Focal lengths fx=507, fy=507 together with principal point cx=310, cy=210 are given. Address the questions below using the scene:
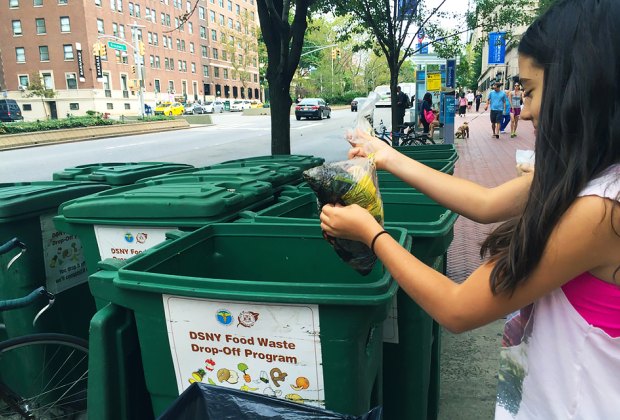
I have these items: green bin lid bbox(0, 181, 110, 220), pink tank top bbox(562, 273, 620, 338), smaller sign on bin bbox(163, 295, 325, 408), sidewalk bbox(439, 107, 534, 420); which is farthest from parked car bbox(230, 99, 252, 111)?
pink tank top bbox(562, 273, 620, 338)

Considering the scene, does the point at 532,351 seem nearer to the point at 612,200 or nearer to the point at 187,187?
the point at 612,200

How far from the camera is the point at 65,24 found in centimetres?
5094

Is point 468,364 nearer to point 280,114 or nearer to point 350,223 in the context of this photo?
point 350,223

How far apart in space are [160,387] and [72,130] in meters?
23.6


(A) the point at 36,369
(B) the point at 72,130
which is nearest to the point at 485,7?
(A) the point at 36,369

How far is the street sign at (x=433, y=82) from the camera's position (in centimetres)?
1659

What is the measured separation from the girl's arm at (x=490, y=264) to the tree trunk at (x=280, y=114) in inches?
241

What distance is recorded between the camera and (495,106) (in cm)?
1794

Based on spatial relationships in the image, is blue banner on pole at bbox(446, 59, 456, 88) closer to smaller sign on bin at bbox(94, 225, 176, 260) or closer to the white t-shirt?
smaller sign on bin at bbox(94, 225, 176, 260)

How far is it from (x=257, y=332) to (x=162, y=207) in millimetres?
1251

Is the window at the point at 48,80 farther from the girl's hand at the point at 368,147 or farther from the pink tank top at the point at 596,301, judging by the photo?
the pink tank top at the point at 596,301

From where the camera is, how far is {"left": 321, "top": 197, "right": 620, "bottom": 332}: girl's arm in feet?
3.39

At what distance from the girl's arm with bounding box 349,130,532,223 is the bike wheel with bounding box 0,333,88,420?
6.43 ft

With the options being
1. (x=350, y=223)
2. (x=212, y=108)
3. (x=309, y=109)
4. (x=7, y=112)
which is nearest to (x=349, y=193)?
(x=350, y=223)
